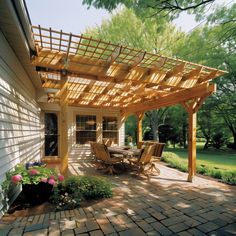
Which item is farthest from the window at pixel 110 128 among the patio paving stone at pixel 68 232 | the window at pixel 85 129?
the patio paving stone at pixel 68 232

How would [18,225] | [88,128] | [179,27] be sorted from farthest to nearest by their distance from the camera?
[179,27] < [88,128] < [18,225]

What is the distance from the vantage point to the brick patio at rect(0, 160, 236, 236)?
2357 mm

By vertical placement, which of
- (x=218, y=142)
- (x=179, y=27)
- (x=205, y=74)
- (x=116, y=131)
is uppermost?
(x=179, y=27)

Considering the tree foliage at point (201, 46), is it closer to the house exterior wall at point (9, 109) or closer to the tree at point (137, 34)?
the tree at point (137, 34)

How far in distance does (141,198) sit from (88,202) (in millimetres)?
1079

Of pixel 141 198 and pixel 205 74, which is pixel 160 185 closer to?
pixel 141 198

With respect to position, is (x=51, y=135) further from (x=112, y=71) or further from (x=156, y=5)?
(x=156, y=5)

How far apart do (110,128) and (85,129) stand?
4.23 ft

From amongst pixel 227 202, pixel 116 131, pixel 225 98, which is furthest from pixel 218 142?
pixel 227 202

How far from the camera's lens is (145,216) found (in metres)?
2.77

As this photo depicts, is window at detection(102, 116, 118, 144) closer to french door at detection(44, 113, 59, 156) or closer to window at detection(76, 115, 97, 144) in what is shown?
window at detection(76, 115, 97, 144)

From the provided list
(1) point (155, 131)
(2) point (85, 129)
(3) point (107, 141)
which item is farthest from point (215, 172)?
(1) point (155, 131)

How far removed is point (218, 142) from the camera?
1714 cm

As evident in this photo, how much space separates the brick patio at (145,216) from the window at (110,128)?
15.0ft
